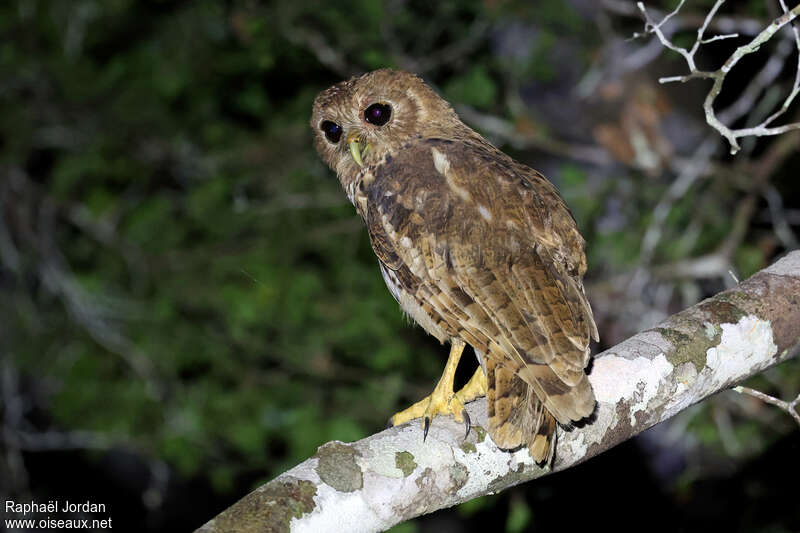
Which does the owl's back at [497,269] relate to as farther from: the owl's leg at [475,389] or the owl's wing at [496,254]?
the owl's leg at [475,389]

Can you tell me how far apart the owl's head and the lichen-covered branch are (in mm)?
1038

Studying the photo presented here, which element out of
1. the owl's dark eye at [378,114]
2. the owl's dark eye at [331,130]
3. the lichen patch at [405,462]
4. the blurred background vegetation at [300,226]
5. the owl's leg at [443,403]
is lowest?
the lichen patch at [405,462]

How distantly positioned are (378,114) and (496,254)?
32.7 inches

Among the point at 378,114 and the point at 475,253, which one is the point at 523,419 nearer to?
the point at 475,253

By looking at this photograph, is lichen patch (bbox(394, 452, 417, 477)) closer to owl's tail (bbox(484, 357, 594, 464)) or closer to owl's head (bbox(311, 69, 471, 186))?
owl's tail (bbox(484, 357, 594, 464))

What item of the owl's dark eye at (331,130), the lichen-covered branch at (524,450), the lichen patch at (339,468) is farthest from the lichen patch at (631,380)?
the owl's dark eye at (331,130)

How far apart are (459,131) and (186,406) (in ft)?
11.4

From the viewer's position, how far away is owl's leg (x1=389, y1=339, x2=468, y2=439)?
234 cm

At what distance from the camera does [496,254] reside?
2.42m

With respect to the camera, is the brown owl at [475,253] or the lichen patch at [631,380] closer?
the brown owl at [475,253]

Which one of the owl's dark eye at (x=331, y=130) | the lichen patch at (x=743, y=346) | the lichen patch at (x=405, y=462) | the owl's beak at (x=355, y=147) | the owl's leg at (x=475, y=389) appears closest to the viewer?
the lichen patch at (x=405, y=462)

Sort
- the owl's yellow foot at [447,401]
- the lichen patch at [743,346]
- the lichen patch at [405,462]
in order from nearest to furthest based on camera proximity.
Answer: the lichen patch at [405,462] → the owl's yellow foot at [447,401] → the lichen patch at [743,346]

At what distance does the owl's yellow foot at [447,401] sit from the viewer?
2330mm

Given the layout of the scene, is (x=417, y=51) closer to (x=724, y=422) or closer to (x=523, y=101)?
(x=523, y=101)
